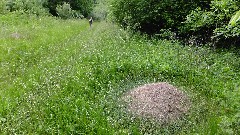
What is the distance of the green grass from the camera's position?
5.66m

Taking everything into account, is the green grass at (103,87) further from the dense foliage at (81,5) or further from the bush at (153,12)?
the dense foliage at (81,5)

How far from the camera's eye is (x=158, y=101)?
257 inches

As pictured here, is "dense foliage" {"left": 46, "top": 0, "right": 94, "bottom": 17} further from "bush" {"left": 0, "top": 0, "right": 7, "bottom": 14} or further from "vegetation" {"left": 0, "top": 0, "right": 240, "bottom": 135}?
"vegetation" {"left": 0, "top": 0, "right": 240, "bottom": 135}

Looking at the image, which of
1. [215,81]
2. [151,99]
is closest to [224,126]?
[151,99]

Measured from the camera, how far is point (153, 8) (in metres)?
14.9

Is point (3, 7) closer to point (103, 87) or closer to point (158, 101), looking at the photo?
point (103, 87)

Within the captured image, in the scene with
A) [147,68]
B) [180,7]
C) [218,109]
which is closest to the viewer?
[218,109]

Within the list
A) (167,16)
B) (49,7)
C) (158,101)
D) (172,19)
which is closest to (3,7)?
(49,7)

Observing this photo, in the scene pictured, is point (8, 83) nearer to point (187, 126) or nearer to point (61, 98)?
point (61, 98)

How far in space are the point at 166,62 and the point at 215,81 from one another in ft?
5.72

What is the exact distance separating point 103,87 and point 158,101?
1.63 metres

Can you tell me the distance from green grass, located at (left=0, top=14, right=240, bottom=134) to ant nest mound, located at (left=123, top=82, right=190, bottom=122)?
19 centimetres

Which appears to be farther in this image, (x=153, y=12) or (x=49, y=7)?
(x=49, y=7)

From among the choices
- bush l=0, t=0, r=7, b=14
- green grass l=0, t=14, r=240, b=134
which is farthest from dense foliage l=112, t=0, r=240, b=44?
bush l=0, t=0, r=7, b=14
